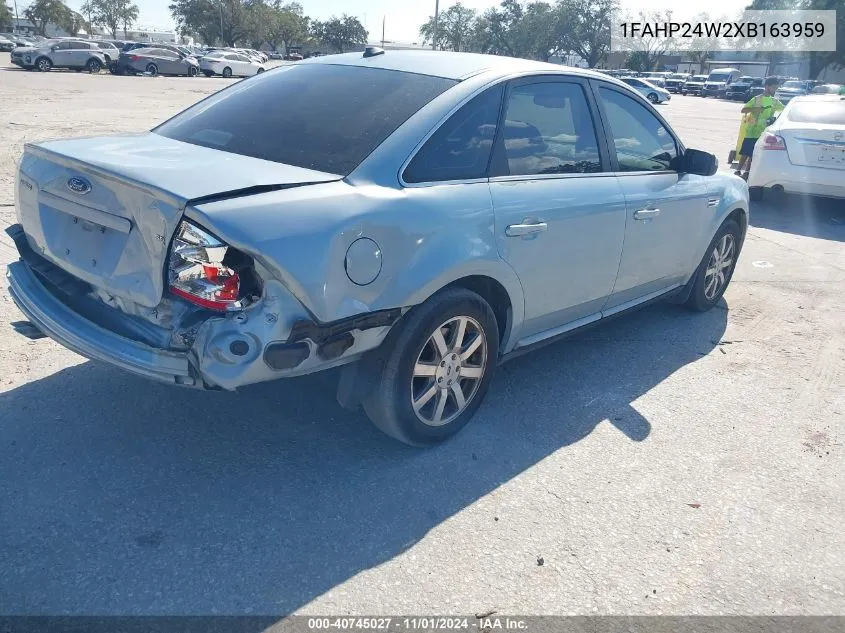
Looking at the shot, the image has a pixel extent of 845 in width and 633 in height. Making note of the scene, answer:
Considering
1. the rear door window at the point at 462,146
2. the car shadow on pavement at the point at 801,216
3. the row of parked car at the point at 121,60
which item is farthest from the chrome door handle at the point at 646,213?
the row of parked car at the point at 121,60

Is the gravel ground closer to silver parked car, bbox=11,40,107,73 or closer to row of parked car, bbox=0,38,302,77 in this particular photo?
row of parked car, bbox=0,38,302,77

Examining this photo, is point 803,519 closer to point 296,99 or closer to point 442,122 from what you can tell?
point 442,122

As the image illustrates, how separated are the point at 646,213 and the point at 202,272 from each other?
108 inches

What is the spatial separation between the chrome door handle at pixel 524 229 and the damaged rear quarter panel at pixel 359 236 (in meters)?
0.13

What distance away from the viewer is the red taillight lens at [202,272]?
2.60 m

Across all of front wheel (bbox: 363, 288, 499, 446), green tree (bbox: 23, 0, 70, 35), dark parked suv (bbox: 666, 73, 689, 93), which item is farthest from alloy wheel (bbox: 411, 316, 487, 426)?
green tree (bbox: 23, 0, 70, 35)

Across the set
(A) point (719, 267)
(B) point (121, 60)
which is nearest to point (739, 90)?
(B) point (121, 60)

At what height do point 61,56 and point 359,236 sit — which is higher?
point 61,56

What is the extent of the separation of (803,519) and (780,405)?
123 centimetres

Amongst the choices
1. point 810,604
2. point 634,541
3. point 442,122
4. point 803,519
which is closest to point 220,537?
point 634,541

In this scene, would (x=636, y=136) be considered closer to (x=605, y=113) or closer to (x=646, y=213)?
(x=605, y=113)

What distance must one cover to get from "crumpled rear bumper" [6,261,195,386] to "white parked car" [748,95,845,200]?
9.03 m

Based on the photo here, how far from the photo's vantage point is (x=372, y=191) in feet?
9.62

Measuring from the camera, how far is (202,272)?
267cm
